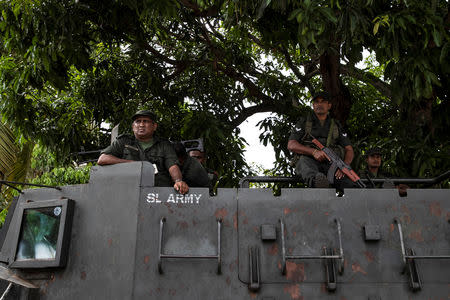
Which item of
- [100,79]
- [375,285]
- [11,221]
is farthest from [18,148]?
[375,285]

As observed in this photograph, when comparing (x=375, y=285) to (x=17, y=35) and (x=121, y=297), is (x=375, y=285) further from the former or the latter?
(x=17, y=35)

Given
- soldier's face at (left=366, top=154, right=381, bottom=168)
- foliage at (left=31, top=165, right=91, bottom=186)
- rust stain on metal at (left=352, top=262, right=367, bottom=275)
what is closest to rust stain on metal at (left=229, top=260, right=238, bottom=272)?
rust stain on metal at (left=352, top=262, right=367, bottom=275)

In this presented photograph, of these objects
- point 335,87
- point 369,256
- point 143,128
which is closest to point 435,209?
point 369,256

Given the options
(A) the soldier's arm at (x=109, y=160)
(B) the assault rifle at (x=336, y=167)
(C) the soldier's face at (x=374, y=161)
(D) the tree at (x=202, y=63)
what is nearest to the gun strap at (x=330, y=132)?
(B) the assault rifle at (x=336, y=167)

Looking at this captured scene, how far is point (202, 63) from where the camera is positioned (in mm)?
9656

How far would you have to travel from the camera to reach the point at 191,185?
16.4 ft

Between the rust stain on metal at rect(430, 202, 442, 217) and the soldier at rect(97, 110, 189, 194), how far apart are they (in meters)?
2.17

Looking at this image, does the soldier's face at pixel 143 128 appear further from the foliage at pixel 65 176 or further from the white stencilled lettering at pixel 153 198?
the foliage at pixel 65 176

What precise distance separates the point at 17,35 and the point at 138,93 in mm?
3249

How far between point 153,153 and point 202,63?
188 inches

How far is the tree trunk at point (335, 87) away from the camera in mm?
8625

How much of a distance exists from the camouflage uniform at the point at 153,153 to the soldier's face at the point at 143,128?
0.09 meters

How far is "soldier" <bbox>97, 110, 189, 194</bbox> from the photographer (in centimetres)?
484

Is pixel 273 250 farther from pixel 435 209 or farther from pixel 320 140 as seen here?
pixel 320 140
